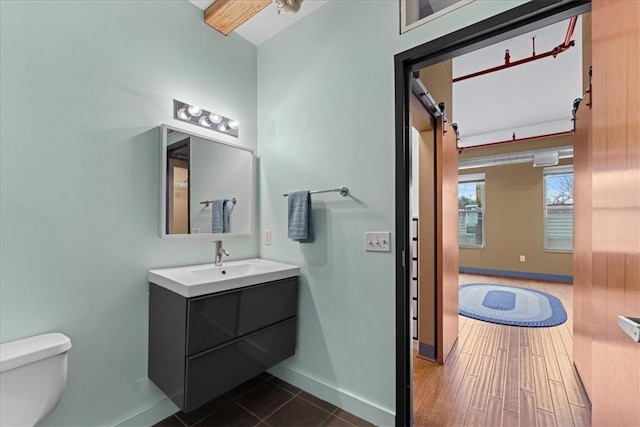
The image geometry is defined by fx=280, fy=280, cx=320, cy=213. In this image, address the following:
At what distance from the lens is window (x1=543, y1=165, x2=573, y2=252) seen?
5.43 meters

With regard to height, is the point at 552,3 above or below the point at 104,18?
below

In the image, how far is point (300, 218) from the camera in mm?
1932

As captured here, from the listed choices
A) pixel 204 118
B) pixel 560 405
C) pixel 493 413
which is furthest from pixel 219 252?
pixel 560 405

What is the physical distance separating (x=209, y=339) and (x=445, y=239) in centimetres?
201

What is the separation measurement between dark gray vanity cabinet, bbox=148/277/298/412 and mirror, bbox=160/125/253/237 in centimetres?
48

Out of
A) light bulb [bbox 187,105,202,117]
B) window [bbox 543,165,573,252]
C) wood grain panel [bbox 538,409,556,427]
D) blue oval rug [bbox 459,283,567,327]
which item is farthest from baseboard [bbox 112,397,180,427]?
window [bbox 543,165,573,252]

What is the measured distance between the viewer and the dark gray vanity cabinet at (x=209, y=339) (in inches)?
54.9

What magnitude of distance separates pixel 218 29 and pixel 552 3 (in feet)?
6.60

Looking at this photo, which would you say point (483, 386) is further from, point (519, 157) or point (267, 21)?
point (519, 157)

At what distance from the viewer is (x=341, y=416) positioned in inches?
67.5

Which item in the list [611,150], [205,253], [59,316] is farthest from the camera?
[205,253]

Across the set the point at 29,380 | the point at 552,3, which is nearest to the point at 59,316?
the point at 29,380

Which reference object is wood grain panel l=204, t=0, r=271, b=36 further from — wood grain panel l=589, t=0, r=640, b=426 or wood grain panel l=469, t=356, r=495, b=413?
wood grain panel l=469, t=356, r=495, b=413

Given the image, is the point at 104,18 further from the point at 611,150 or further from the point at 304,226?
the point at 611,150
